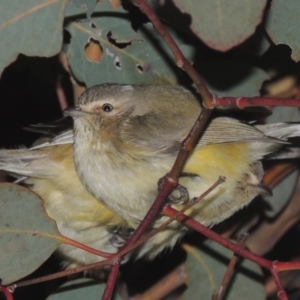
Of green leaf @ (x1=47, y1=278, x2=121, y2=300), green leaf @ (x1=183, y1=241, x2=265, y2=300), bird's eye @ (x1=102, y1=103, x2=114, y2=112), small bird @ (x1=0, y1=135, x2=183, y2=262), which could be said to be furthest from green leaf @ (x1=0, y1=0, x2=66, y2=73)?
green leaf @ (x1=183, y1=241, x2=265, y2=300)

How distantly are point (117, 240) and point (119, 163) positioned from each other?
78cm

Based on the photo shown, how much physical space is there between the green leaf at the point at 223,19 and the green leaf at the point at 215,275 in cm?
147

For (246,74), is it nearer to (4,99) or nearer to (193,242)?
(193,242)

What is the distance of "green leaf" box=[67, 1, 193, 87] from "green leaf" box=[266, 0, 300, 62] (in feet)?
2.09

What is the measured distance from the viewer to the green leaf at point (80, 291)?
2902mm

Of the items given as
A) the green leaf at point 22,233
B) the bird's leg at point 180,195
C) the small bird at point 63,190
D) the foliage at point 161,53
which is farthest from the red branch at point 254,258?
the small bird at point 63,190

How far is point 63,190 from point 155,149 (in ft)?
2.00

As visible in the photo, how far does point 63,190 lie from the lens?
3146 mm

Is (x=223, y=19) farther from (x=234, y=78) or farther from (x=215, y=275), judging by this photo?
(x=215, y=275)

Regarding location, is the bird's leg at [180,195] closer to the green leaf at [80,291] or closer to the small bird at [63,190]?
the small bird at [63,190]

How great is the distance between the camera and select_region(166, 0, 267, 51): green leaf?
194 centimetres

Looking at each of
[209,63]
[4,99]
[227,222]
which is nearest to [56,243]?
[209,63]

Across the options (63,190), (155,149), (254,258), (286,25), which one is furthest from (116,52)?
(254,258)

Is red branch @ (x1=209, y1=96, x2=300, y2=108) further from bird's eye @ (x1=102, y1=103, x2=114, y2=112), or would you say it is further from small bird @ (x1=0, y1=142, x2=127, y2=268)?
small bird @ (x1=0, y1=142, x2=127, y2=268)
